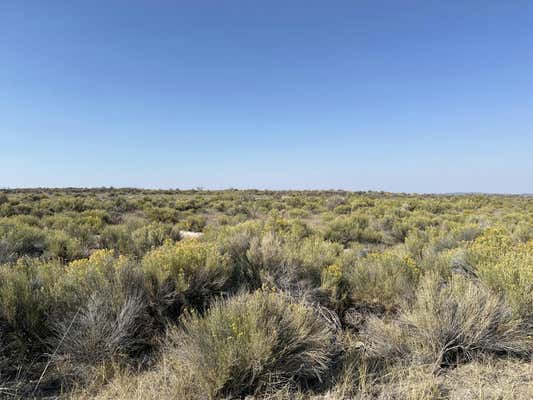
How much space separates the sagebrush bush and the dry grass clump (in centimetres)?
75

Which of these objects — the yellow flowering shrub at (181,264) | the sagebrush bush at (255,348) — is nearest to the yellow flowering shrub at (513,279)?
the sagebrush bush at (255,348)

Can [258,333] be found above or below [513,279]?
below

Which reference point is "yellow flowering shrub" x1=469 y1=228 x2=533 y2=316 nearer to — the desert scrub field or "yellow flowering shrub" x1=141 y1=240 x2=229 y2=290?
the desert scrub field

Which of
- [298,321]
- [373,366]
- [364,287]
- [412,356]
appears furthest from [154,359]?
[364,287]

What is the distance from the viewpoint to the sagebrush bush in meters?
2.58

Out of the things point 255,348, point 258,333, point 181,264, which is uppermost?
point 181,264

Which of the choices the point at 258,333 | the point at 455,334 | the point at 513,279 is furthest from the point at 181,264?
the point at 513,279

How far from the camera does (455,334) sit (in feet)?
10.4

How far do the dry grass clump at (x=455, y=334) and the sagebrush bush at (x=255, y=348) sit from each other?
0.75 metres

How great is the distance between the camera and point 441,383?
9.11 feet

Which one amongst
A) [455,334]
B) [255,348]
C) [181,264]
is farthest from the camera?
[181,264]

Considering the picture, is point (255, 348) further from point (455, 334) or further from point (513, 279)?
point (513, 279)

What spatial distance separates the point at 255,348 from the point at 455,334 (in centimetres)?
219

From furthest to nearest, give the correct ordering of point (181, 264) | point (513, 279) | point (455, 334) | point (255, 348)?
point (181, 264)
point (513, 279)
point (455, 334)
point (255, 348)
